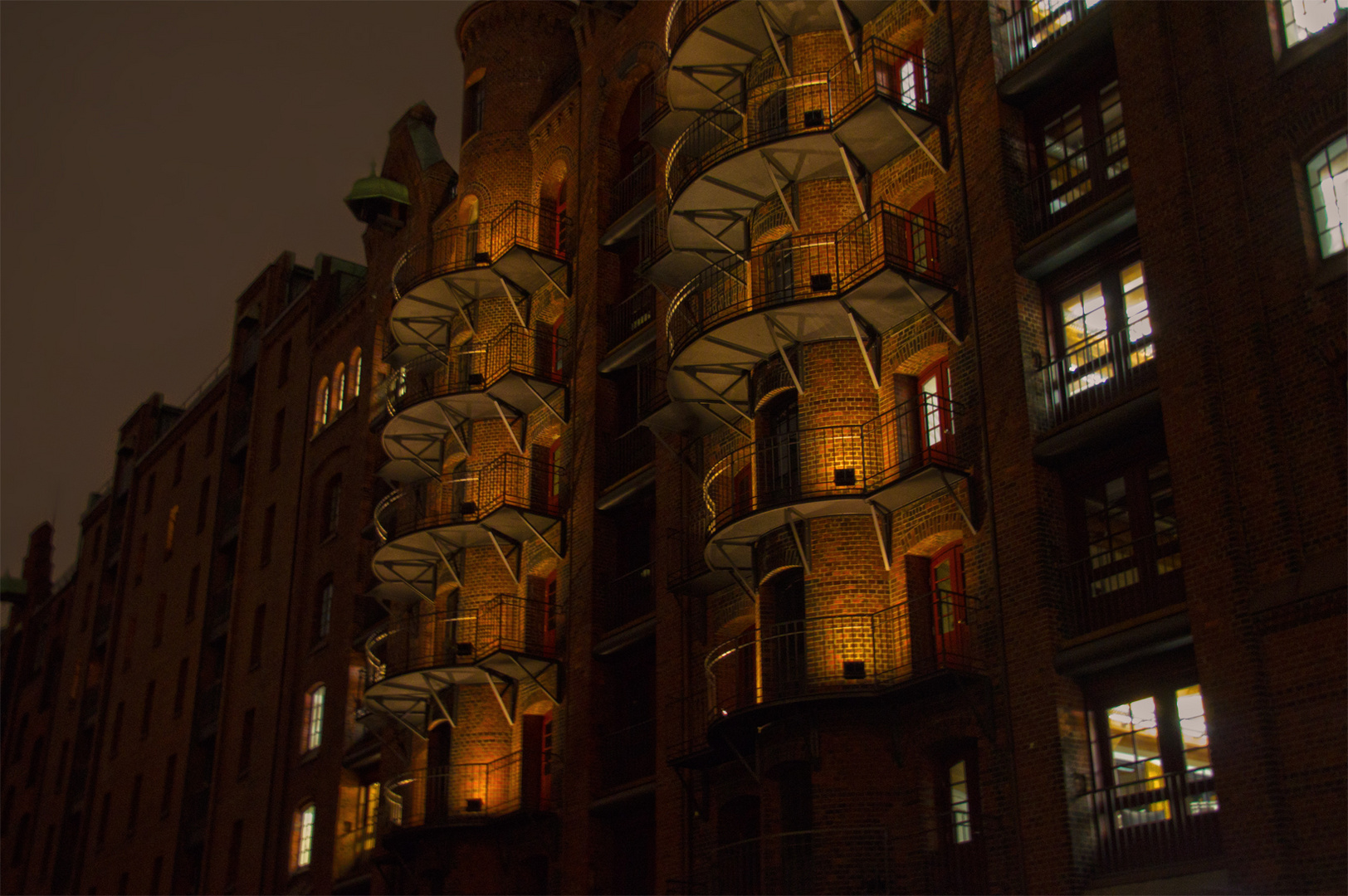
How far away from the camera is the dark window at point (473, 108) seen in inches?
1468

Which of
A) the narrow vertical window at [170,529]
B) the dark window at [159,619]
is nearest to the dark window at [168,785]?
the dark window at [159,619]

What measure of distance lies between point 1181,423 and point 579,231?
17475mm

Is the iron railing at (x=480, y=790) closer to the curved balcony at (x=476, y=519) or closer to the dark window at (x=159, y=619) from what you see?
the curved balcony at (x=476, y=519)

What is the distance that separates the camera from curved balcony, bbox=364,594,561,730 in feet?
97.8

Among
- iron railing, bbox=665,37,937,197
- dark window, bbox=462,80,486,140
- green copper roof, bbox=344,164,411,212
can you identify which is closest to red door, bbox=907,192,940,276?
iron railing, bbox=665,37,937,197

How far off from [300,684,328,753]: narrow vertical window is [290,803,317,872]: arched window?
1.60m

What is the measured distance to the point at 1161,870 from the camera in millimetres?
17156

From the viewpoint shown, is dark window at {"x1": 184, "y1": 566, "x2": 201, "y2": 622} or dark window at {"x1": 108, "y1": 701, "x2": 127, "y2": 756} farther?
dark window at {"x1": 108, "y1": 701, "x2": 127, "y2": 756}

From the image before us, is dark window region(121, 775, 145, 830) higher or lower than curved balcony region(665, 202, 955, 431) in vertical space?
lower

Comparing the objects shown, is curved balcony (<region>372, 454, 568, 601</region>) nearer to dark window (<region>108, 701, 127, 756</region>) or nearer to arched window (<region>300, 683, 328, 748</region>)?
arched window (<region>300, 683, 328, 748</region>)

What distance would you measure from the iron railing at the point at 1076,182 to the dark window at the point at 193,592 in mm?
35011

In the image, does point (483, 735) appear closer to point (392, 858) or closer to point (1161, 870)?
point (392, 858)

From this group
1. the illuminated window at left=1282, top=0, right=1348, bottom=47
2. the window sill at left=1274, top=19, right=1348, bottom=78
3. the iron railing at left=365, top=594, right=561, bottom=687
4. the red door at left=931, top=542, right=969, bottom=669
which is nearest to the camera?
the window sill at left=1274, top=19, right=1348, bottom=78

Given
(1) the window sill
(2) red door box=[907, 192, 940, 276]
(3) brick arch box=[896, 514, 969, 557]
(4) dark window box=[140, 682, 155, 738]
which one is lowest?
(3) brick arch box=[896, 514, 969, 557]
